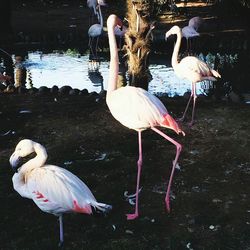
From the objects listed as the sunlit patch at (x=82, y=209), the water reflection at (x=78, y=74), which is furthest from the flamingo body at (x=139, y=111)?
the water reflection at (x=78, y=74)

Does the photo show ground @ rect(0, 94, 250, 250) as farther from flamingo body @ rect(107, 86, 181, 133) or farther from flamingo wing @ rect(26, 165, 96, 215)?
flamingo body @ rect(107, 86, 181, 133)

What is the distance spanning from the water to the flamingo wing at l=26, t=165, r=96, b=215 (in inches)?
237

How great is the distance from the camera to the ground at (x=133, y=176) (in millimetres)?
4574

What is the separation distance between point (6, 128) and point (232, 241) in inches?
168

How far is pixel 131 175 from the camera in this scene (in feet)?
19.2

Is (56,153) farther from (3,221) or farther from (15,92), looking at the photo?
(15,92)

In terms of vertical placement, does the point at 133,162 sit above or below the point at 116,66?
below

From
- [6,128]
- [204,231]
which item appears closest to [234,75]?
[6,128]

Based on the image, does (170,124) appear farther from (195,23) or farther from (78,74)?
(195,23)

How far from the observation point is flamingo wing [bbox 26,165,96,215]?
4164 millimetres

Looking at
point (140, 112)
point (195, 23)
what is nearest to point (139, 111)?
point (140, 112)

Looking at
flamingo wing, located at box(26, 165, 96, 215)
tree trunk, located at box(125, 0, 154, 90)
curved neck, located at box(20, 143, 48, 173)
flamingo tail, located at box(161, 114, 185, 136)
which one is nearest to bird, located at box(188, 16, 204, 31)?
tree trunk, located at box(125, 0, 154, 90)

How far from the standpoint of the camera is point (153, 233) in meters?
4.63

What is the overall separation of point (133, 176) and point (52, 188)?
1.73m
